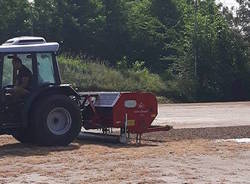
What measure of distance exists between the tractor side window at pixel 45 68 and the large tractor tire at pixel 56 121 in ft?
1.58

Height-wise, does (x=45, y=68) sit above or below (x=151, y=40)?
below

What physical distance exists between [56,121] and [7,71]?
159 cm

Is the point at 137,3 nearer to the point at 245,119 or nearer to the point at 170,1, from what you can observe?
the point at 170,1

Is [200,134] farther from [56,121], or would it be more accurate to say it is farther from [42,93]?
[42,93]

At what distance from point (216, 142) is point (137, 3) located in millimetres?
48002

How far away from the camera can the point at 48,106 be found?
1559 cm

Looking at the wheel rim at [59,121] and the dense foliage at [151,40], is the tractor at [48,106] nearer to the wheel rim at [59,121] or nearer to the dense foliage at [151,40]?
the wheel rim at [59,121]

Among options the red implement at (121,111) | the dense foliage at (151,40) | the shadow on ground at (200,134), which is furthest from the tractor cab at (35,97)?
the dense foliage at (151,40)

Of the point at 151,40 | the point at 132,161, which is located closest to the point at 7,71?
the point at 132,161

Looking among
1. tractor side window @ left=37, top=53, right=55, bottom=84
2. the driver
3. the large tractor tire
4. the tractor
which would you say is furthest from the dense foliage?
the driver

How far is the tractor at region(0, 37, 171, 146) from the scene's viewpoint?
608 inches

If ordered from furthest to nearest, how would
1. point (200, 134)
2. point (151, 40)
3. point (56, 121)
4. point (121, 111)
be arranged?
point (151, 40) → point (200, 134) → point (121, 111) → point (56, 121)

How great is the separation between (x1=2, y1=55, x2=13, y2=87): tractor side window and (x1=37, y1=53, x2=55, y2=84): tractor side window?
2.14 feet

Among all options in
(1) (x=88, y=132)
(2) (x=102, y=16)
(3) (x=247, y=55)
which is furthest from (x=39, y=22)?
(1) (x=88, y=132)
